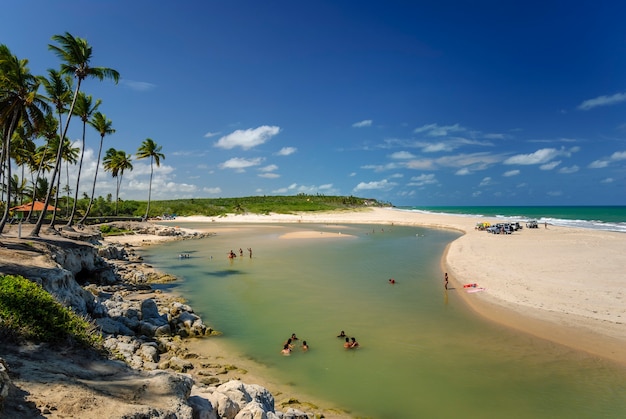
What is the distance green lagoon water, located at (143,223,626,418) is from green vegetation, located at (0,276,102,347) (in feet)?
20.3

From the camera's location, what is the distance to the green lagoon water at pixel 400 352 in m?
9.96

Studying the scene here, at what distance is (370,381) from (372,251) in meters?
29.0

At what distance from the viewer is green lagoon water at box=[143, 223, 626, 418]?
32.7 feet

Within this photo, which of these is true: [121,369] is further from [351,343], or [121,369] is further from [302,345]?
[351,343]

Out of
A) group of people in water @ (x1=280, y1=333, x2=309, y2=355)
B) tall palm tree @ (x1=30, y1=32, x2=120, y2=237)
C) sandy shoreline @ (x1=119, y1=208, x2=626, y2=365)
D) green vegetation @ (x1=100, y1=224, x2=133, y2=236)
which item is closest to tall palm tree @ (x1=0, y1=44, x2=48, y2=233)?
tall palm tree @ (x1=30, y1=32, x2=120, y2=237)

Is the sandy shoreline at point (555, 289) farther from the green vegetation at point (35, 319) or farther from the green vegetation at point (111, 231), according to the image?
the green vegetation at point (111, 231)

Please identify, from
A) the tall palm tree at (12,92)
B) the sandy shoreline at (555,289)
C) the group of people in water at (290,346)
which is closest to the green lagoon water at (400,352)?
the group of people in water at (290,346)

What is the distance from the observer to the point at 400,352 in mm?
13086

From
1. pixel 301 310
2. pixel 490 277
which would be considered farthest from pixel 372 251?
pixel 301 310

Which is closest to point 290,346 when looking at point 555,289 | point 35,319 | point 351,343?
point 351,343

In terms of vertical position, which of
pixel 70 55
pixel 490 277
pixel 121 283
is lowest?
pixel 121 283

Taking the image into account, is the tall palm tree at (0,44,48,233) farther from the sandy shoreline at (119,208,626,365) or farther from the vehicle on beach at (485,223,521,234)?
the vehicle on beach at (485,223,521,234)

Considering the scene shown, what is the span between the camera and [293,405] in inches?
380

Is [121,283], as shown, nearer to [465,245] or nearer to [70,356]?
[70,356]
